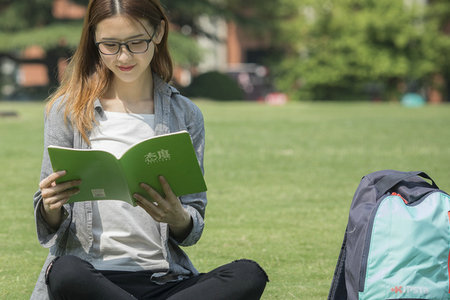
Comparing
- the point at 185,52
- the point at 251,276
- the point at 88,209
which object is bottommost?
the point at 185,52

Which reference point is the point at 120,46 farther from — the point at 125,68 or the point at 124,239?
the point at 124,239

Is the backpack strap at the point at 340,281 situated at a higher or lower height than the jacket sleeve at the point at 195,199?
lower

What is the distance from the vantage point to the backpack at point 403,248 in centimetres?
274

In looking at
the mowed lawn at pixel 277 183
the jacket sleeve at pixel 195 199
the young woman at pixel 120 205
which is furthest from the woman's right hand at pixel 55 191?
the mowed lawn at pixel 277 183

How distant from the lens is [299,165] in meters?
8.26

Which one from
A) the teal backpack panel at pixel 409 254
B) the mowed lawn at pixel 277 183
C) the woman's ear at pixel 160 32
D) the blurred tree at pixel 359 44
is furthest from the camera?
the blurred tree at pixel 359 44

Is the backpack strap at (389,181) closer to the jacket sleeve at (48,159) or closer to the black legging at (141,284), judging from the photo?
the black legging at (141,284)

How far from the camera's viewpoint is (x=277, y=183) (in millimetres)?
7215

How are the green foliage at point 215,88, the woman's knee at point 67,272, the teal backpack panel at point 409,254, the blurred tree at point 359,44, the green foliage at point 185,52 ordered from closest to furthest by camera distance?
the woman's knee at point 67,272
the teal backpack panel at point 409,254
the green foliage at point 185,52
the green foliage at point 215,88
the blurred tree at point 359,44

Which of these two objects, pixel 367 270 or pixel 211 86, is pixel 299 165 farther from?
pixel 211 86

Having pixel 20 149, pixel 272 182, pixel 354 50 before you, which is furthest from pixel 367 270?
pixel 354 50

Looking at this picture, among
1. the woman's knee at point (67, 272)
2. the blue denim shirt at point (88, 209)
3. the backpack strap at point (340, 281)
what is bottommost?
the backpack strap at point (340, 281)

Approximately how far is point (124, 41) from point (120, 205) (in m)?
0.62

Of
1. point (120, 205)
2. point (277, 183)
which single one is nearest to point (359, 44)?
point (277, 183)
